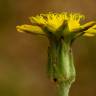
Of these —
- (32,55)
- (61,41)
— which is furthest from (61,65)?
(32,55)

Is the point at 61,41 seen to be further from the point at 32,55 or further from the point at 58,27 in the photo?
the point at 32,55

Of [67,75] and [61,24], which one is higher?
[61,24]

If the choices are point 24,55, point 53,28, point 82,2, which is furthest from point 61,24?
point 82,2

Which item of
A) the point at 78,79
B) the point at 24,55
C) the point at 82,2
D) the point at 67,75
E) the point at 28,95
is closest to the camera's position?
the point at 67,75

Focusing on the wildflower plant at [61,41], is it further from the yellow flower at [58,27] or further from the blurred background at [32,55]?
the blurred background at [32,55]

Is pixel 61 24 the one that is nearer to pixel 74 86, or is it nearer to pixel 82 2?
pixel 74 86

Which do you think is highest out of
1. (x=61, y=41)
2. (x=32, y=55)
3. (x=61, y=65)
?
(x=32, y=55)
